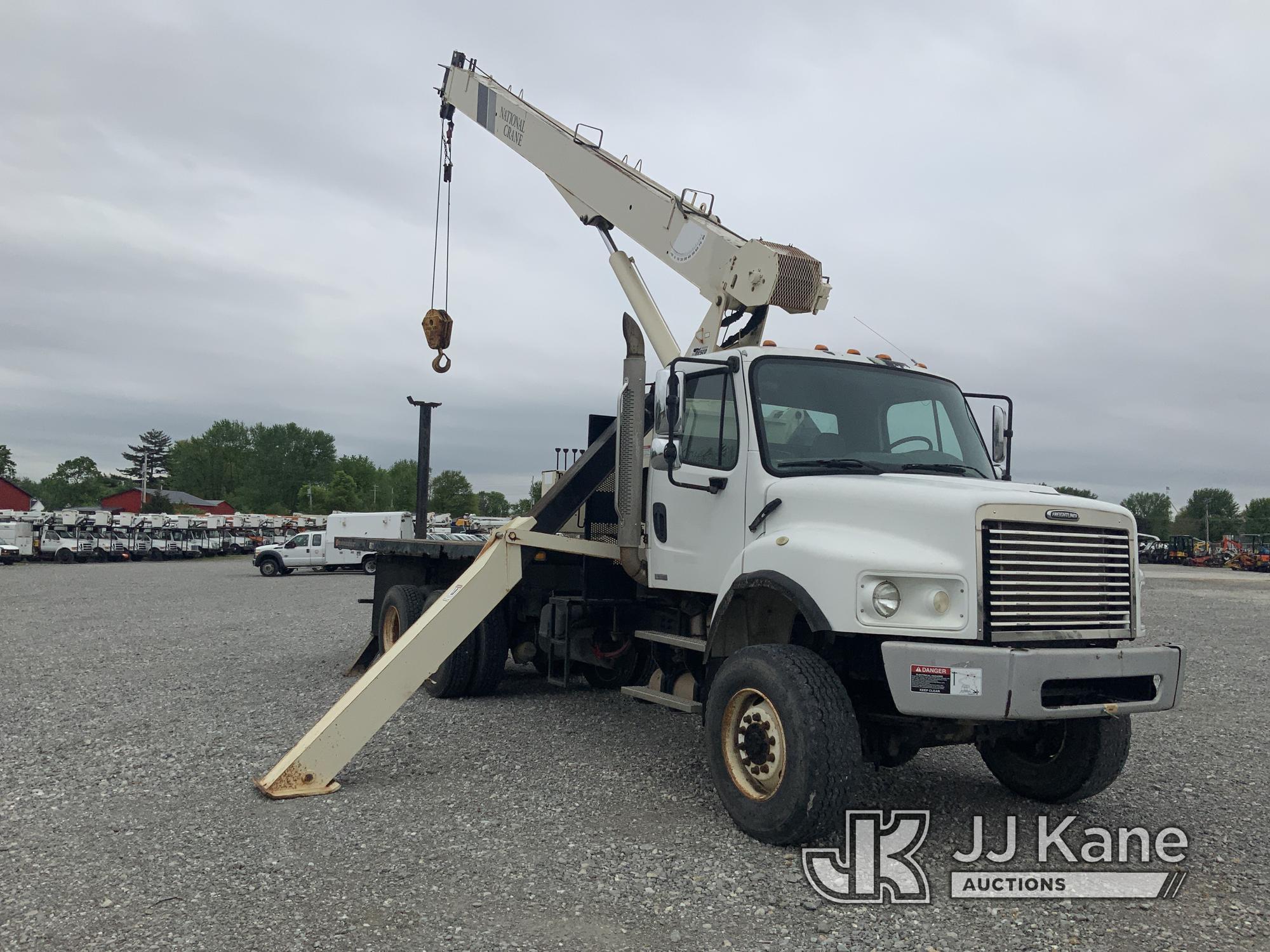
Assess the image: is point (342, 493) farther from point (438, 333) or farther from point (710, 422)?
point (710, 422)

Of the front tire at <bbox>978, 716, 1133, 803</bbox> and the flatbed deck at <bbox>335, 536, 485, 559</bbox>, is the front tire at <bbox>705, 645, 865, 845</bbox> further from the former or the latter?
the flatbed deck at <bbox>335, 536, 485, 559</bbox>

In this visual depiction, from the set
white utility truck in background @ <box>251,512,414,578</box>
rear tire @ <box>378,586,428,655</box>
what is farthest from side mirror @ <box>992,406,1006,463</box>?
white utility truck in background @ <box>251,512,414,578</box>

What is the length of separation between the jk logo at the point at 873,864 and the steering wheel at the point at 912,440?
2157 millimetres

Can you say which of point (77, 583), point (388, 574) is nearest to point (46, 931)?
point (388, 574)

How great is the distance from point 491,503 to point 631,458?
416 feet

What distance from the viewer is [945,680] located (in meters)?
4.46

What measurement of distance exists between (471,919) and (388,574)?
23.2ft

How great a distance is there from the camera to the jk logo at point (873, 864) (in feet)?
14.7

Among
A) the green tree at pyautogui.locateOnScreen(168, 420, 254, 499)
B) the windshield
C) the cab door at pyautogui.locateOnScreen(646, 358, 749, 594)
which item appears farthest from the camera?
the green tree at pyautogui.locateOnScreen(168, 420, 254, 499)

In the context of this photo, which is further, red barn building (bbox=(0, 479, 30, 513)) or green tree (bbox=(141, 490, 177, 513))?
green tree (bbox=(141, 490, 177, 513))

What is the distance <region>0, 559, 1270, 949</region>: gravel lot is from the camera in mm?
4043

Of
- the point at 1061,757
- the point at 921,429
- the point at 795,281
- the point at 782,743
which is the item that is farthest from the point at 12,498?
the point at 1061,757

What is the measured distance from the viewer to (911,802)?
19.4ft

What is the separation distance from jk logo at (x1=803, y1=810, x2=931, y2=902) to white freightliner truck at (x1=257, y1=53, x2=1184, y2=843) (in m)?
0.21
